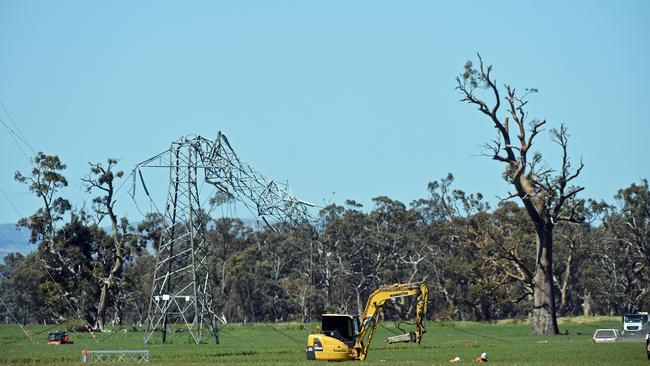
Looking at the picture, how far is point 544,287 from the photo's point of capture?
69.7 metres

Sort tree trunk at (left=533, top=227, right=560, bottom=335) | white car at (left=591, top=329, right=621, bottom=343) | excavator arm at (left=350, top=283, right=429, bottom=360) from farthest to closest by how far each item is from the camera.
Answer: tree trunk at (left=533, top=227, right=560, bottom=335)
white car at (left=591, top=329, right=621, bottom=343)
excavator arm at (left=350, top=283, right=429, bottom=360)

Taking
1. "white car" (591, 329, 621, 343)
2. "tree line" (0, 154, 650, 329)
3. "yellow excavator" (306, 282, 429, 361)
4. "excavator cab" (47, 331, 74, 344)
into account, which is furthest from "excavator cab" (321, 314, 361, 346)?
"tree line" (0, 154, 650, 329)

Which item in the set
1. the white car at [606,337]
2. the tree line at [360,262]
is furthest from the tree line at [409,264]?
the white car at [606,337]

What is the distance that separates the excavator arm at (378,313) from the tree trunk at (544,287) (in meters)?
28.7

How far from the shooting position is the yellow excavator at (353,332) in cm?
4044

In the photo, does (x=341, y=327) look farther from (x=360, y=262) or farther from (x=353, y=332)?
(x=360, y=262)

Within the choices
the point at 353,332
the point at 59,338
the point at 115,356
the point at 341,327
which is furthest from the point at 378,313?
the point at 59,338

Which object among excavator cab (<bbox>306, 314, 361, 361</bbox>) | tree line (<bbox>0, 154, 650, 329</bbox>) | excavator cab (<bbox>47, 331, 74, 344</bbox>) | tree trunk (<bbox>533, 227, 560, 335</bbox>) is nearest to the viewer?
excavator cab (<bbox>306, 314, 361, 361</bbox>)

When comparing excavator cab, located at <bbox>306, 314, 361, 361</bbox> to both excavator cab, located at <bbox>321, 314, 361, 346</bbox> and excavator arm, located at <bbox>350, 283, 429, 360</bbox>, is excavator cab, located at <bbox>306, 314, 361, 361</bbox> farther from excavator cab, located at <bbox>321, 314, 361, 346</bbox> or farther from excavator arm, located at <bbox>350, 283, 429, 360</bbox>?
excavator arm, located at <bbox>350, 283, 429, 360</bbox>

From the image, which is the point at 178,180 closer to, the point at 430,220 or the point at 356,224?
the point at 356,224

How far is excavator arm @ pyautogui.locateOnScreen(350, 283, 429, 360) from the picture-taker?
40.9 m

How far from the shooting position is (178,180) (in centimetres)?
5931

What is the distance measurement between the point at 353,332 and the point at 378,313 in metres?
1.29

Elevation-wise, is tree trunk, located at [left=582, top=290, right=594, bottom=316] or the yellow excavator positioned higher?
tree trunk, located at [left=582, top=290, right=594, bottom=316]
